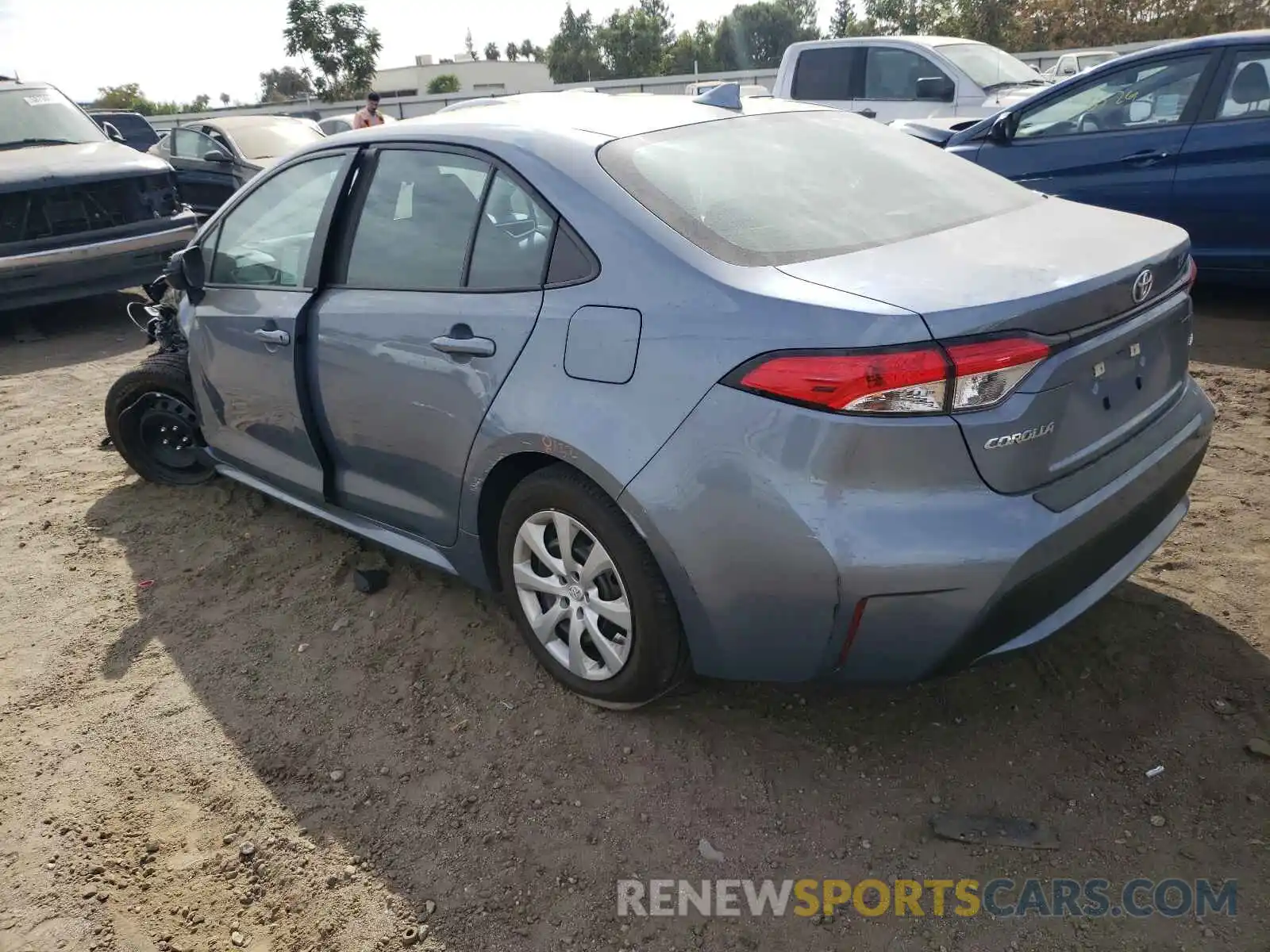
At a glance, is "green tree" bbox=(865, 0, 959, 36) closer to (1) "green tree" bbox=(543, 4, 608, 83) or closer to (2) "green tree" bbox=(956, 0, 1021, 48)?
(2) "green tree" bbox=(956, 0, 1021, 48)

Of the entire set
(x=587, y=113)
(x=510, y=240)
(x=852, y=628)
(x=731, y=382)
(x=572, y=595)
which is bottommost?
(x=572, y=595)

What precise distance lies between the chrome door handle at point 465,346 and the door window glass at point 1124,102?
5.13 metres

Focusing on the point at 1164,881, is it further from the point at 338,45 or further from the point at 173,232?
the point at 338,45

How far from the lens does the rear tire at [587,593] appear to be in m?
2.47

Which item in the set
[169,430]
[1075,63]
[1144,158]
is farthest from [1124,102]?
[1075,63]

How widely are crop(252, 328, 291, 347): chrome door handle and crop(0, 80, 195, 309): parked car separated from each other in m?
5.08

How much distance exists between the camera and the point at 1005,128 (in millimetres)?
6434

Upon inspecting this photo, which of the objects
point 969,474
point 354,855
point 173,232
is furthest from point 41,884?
point 173,232

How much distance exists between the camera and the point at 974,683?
9.27 ft

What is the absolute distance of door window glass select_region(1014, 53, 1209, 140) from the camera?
5746 mm

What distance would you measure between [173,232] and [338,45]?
43123mm

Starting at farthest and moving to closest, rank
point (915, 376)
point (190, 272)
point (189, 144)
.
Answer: point (189, 144) < point (190, 272) < point (915, 376)

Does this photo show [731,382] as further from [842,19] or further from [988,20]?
[842,19]

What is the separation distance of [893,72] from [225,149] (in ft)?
26.1
